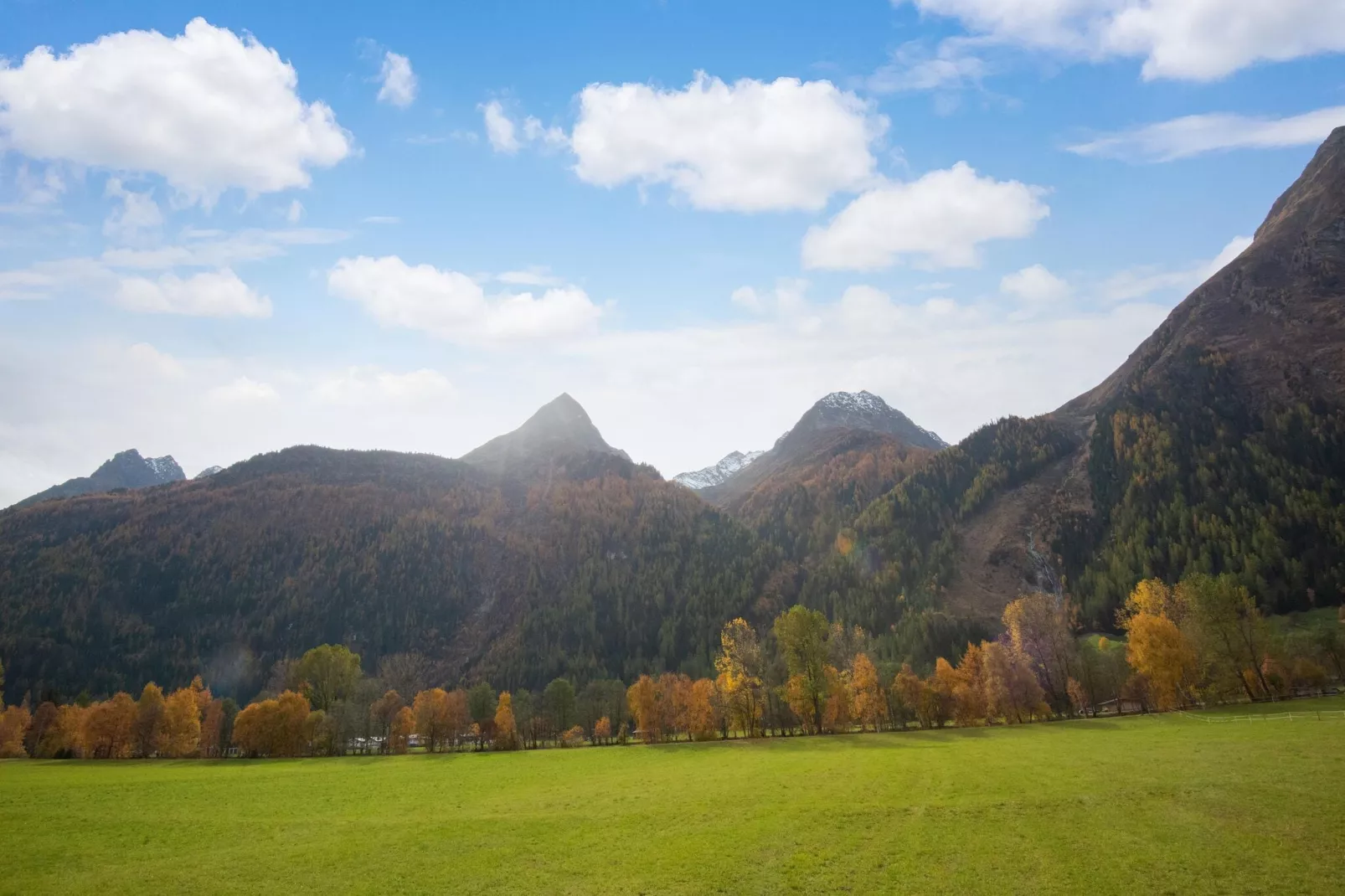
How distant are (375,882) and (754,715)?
86153 mm

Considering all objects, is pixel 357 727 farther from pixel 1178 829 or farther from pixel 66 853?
pixel 1178 829

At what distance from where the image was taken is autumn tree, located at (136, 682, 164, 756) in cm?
11175

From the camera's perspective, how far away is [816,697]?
98000 millimetres

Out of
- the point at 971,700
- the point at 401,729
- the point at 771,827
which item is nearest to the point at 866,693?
the point at 971,700

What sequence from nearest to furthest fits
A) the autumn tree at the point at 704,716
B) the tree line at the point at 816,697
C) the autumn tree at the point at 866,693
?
the tree line at the point at 816,697 < the autumn tree at the point at 866,693 < the autumn tree at the point at 704,716

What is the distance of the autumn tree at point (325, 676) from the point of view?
461 ft

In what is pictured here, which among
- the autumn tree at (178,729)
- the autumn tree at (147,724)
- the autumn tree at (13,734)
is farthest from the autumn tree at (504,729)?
the autumn tree at (13,734)

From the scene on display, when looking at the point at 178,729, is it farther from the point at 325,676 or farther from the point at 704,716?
the point at 704,716

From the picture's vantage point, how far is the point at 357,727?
121m

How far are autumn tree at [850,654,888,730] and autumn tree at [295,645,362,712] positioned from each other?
355 ft

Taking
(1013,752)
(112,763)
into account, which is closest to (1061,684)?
(1013,752)

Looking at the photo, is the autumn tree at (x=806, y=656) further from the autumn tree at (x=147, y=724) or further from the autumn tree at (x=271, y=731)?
the autumn tree at (x=147, y=724)

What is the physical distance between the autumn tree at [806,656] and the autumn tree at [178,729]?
10477 centimetres

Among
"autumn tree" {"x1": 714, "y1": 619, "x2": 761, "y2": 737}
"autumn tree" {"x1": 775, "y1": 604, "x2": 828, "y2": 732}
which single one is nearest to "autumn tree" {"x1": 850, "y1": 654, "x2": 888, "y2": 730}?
"autumn tree" {"x1": 775, "y1": 604, "x2": 828, "y2": 732}
